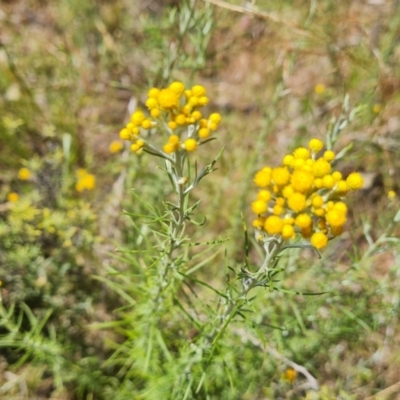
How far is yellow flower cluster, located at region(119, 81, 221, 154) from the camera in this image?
1.51 meters

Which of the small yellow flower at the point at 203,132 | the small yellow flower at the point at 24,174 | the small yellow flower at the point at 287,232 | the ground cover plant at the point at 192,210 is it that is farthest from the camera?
the small yellow flower at the point at 24,174

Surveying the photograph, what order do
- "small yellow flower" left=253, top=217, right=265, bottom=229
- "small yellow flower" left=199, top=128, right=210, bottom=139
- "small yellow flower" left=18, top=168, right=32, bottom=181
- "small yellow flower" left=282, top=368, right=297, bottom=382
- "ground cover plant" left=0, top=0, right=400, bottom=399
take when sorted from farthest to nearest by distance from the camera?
"small yellow flower" left=18, top=168, right=32, bottom=181 < "small yellow flower" left=282, top=368, right=297, bottom=382 < "ground cover plant" left=0, top=0, right=400, bottom=399 < "small yellow flower" left=199, top=128, right=210, bottom=139 < "small yellow flower" left=253, top=217, right=265, bottom=229

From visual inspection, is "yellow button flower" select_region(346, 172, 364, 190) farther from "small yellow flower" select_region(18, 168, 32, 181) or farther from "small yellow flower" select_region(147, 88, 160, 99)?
"small yellow flower" select_region(18, 168, 32, 181)

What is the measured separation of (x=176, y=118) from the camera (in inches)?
60.9

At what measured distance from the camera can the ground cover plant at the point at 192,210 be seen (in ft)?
5.51

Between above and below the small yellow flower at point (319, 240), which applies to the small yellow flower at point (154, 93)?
above

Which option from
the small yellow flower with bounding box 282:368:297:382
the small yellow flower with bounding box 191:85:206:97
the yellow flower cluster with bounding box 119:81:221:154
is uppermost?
the small yellow flower with bounding box 191:85:206:97

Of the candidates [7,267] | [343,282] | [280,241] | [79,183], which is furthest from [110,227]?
[280,241]

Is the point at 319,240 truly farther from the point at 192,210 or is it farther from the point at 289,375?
the point at 289,375

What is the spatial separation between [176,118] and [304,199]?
20.5 inches

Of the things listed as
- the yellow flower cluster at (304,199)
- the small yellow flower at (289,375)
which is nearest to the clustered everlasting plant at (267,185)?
the yellow flower cluster at (304,199)

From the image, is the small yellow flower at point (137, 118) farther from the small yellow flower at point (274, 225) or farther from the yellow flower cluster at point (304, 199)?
→ the small yellow flower at point (274, 225)

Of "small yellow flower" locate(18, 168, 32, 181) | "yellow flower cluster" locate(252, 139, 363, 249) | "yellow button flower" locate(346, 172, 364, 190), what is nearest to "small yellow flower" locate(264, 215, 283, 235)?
"yellow flower cluster" locate(252, 139, 363, 249)

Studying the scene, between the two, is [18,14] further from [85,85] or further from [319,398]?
[319,398]
